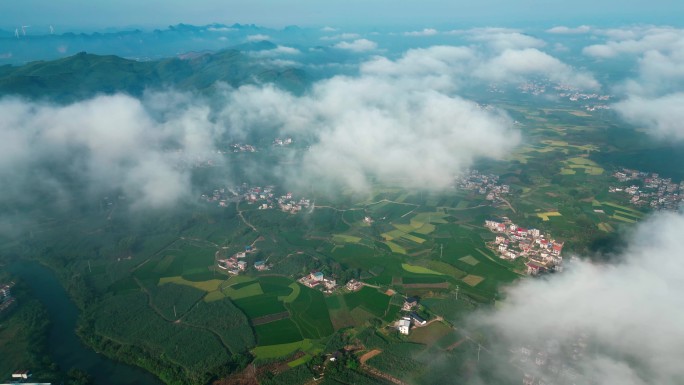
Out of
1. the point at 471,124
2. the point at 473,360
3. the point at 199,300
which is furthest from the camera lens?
the point at 471,124

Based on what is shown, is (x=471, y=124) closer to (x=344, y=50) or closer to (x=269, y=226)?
(x=269, y=226)

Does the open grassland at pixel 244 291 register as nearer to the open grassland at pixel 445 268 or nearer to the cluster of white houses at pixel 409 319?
the cluster of white houses at pixel 409 319

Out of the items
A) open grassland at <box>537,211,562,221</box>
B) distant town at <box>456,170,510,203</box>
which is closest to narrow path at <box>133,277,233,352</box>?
open grassland at <box>537,211,562,221</box>

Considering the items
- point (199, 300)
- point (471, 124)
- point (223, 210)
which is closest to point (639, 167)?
point (471, 124)

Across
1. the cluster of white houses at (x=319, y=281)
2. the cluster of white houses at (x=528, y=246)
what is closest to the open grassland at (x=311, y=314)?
the cluster of white houses at (x=319, y=281)

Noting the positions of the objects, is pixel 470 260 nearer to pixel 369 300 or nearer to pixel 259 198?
pixel 369 300

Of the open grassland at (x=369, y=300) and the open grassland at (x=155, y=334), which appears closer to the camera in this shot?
the open grassland at (x=155, y=334)

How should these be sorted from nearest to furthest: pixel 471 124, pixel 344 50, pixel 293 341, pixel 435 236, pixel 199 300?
pixel 293 341, pixel 199 300, pixel 435 236, pixel 471 124, pixel 344 50
